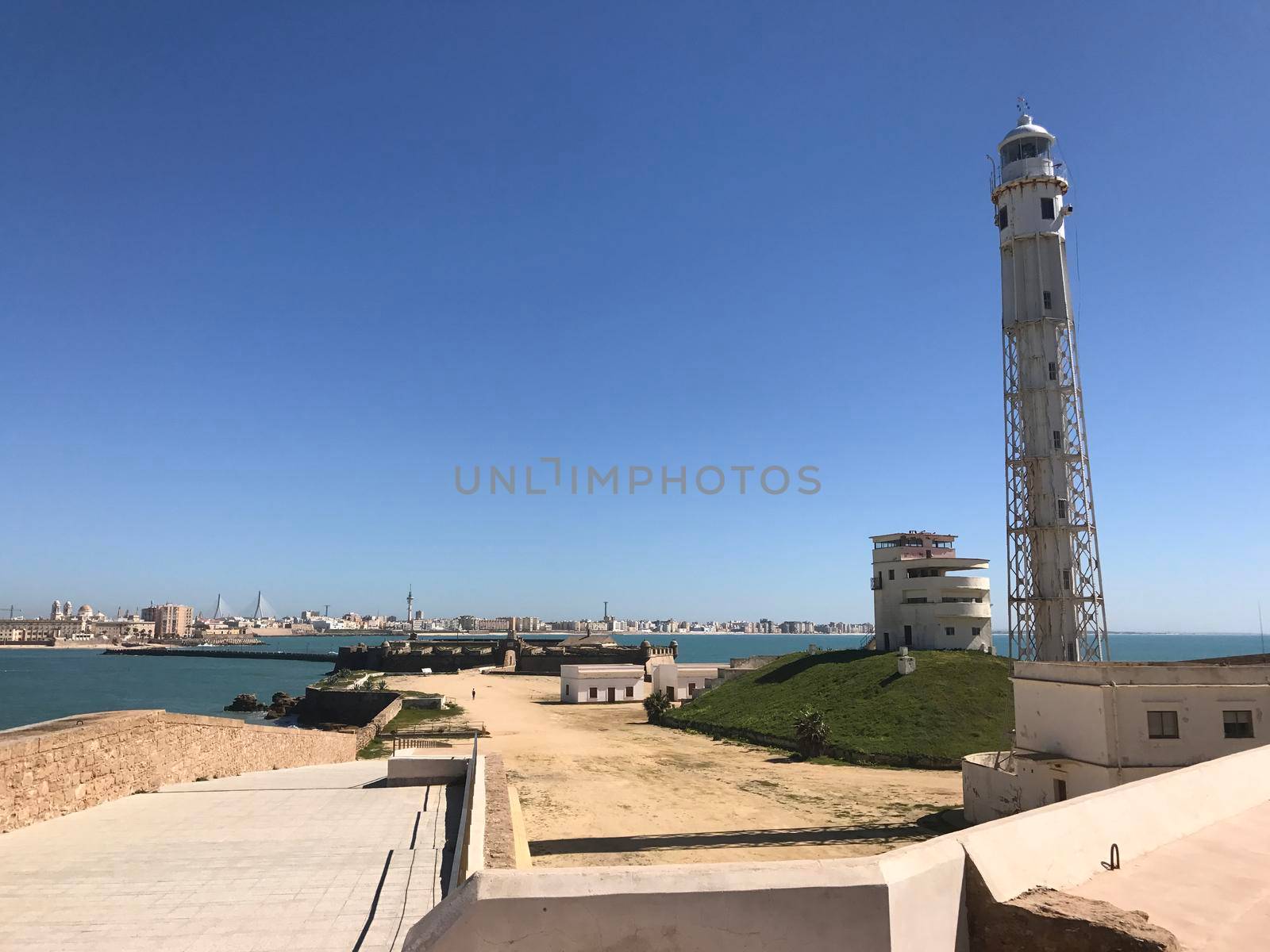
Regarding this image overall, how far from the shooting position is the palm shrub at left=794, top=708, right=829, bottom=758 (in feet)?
115

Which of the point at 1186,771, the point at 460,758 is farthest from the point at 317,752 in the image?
the point at 1186,771

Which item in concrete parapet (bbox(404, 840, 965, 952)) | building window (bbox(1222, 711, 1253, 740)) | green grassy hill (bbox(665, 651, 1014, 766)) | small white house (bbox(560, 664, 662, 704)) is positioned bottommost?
small white house (bbox(560, 664, 662, 704))

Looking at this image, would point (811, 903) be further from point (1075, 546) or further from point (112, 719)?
point (1075, 546)

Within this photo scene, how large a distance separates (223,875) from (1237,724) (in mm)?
24092

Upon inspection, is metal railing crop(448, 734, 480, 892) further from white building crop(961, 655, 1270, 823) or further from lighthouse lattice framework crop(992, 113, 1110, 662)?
lighthouse lattice framework crop(992, 113, 1110, 662)

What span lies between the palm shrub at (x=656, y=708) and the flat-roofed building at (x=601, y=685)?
39.5 ft

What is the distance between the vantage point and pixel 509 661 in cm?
10825

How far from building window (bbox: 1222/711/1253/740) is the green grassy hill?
13.1 metres

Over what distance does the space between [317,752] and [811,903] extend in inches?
1017

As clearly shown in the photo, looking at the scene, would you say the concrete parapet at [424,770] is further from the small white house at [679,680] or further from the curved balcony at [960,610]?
the small white house at [679,680]

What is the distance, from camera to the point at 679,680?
203ft

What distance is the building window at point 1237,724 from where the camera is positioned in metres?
20.4

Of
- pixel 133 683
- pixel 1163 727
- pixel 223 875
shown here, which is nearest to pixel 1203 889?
pixel 223 875

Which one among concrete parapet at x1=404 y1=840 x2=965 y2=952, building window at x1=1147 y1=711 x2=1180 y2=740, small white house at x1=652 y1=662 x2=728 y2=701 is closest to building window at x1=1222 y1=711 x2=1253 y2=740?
building window at x1=1147 y1=711 x2=1180 y2=740
